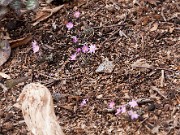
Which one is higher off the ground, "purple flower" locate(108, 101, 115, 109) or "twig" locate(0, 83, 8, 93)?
"purple flower" locate(108, 101, 115, 109)

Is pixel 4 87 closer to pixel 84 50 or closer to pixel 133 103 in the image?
pixel 84 50

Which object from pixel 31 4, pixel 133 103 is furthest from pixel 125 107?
pixel 31 4

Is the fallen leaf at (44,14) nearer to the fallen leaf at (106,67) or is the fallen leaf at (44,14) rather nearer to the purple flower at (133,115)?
the fallen leaf at (106,67)

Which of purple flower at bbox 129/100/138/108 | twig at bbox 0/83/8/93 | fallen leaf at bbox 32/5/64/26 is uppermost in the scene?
fallen leaf at bbox 32/5/64/26

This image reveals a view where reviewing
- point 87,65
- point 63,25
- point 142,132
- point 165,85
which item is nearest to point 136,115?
point 142,132

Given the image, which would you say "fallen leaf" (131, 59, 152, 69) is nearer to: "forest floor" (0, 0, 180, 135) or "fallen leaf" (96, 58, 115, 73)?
"forest floor" (0, 0, 180, 135)

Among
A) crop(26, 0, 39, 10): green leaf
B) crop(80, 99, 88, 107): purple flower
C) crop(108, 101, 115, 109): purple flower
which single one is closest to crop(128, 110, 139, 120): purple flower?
crop(108, 101, 115, 109): purple flower

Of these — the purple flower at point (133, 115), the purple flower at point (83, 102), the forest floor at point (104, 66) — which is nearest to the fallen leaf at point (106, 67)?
the forest floor at point (104, 66)

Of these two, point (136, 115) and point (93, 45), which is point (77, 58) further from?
point (136, 115)
